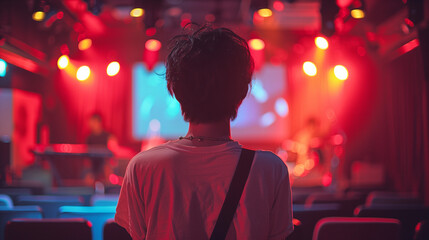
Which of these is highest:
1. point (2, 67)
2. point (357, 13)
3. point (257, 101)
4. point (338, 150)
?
point (357, 13)

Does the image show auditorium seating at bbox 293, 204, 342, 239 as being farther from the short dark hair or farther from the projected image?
the projected image

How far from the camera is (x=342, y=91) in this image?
8883mm

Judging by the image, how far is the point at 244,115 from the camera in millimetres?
10219

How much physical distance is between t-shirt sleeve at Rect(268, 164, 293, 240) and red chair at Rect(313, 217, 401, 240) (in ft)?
3.83

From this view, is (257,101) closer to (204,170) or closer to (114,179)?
(114,179)

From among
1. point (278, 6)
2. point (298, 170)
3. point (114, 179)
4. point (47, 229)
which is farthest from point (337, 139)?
point (47, 229)

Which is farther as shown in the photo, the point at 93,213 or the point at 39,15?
the point at 39,15

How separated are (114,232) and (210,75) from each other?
1.48 meters

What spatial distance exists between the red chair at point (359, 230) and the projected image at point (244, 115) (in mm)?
7906

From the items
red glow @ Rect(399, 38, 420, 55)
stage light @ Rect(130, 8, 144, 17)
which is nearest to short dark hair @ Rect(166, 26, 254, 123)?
stage light @ Rect(130, 8, 144, 17)

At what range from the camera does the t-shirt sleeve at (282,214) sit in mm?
1267

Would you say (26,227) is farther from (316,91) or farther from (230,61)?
(316,91)

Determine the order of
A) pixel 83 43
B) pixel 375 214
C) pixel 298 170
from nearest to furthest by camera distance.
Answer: pixel 375 214 → pixel 83 43 → pixel 298 170

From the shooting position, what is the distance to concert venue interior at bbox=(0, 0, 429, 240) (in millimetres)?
4188
